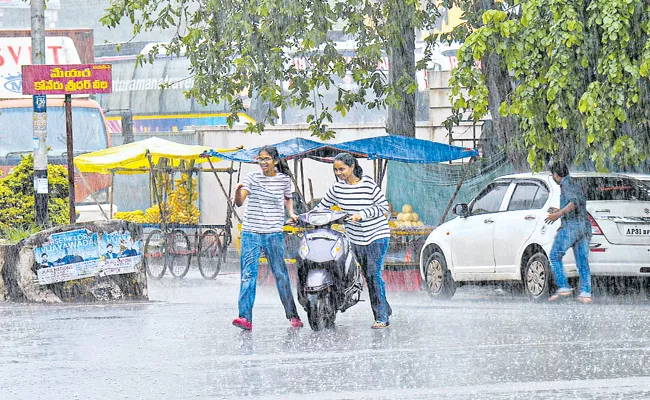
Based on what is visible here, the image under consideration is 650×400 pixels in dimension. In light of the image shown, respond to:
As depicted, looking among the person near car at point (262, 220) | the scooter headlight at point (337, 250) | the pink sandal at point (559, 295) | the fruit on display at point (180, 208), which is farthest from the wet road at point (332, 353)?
the fruit on display at point (180, 208)

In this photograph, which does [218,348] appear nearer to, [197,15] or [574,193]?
[574,193]

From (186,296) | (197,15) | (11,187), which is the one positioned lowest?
(186,296)

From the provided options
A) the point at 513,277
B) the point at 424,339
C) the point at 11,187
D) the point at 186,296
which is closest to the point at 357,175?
the point at 424,339

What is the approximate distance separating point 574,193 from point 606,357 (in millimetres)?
5125

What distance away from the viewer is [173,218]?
24.2 metres

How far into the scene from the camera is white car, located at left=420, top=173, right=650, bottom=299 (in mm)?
15188

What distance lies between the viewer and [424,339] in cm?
1158

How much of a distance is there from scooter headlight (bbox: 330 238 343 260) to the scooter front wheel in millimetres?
346

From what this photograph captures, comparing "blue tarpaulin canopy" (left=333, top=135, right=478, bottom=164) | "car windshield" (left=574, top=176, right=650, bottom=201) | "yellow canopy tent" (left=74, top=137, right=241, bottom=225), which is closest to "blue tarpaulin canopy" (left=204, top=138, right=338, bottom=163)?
"blue tarpaulin canopy" (left=333, top=135, right=478, bottom=164)

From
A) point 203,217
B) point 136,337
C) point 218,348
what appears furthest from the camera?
point 203,217

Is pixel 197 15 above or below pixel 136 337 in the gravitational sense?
above

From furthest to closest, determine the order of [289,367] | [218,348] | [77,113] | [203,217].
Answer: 1. [203,217]
2. [77,113]
3. [218,348]
4. [289,367]

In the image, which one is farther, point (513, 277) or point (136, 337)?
point (513, 277)

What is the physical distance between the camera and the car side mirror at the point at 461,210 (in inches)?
655
